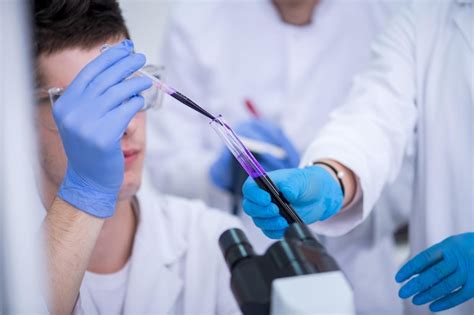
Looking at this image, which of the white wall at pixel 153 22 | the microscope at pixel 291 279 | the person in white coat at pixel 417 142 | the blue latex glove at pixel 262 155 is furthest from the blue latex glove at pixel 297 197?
the white wall at pixel 153 22

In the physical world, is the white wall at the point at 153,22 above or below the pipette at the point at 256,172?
above

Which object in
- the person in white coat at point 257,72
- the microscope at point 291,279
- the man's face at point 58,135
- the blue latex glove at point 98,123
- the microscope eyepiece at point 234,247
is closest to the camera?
the microscope at point 291,279

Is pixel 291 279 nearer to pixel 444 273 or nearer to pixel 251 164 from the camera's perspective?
pixel 251 164

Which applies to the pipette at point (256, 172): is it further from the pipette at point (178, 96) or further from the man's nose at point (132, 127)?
the man's nose at point (132, 127)

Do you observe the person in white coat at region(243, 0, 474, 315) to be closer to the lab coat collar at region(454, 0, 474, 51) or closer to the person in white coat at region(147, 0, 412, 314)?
the lab coat collar at region(454, 0, 474, 51)

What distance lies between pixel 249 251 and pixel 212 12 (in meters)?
1.55

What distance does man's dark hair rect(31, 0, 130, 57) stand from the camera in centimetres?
119

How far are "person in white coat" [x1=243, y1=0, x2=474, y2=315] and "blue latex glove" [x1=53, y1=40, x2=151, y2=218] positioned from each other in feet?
1.26

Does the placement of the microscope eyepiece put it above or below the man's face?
below

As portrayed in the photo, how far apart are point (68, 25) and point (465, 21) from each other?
929 mm

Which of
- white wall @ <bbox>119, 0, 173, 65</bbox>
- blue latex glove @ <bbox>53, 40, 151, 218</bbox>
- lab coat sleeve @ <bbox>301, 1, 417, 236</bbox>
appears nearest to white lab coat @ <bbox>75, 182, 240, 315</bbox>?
lab coat sleeve @ <bbox>301, 1, 417, 236</bbox>

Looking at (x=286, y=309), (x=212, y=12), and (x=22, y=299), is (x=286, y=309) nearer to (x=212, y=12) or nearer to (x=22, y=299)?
(x=22, y=299)

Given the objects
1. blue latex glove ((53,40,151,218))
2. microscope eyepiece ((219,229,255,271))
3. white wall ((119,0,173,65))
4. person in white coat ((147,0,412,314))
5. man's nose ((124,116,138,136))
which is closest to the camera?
microscope eyepiece ((219,229,255,271))

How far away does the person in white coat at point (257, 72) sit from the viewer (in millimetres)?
2029
